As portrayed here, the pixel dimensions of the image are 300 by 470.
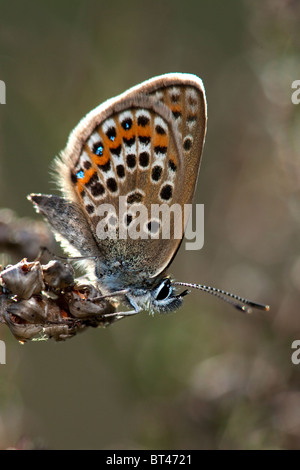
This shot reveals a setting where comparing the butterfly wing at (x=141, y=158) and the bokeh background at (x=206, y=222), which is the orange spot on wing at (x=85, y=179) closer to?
the butterfly wing at (x=141, y=158)

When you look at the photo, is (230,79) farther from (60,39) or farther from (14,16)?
(14,16)

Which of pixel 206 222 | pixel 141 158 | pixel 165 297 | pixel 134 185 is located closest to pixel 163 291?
pixel 165 297

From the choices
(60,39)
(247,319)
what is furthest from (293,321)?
(60,39)

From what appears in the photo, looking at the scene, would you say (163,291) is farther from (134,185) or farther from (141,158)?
(141,158)

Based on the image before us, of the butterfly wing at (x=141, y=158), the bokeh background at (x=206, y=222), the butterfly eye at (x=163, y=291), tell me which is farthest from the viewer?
the butterfly eye at (x=163, y=291)

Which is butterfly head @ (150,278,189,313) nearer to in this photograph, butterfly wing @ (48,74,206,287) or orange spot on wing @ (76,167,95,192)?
butterfly wing @ (48,74,206,287)

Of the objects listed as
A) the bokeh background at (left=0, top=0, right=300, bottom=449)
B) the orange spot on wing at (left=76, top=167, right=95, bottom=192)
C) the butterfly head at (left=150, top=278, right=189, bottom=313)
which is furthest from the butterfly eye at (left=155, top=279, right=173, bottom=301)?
the orange spot on wing at (left=76, top=167, right=95, bottom=192)

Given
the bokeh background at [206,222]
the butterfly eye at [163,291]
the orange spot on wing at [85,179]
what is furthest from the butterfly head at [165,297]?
the orange spot on wing at [85,179]
